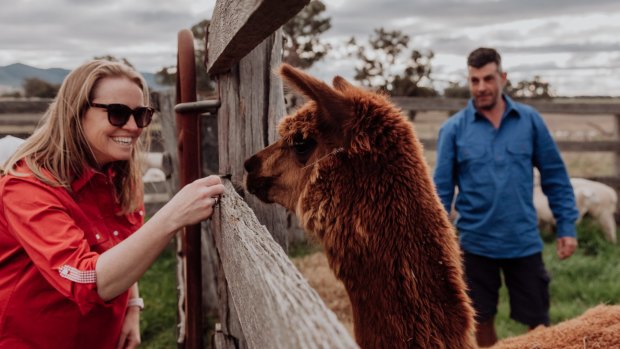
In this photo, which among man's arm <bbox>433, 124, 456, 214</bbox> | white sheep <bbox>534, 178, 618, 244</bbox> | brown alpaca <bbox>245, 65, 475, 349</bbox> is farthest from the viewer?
white sheep <bbox>534, 178, 618, 244</bbox>

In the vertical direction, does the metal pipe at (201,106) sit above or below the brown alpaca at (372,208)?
above

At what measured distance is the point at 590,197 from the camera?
7.62m

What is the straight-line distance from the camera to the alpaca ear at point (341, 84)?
7.34 ft

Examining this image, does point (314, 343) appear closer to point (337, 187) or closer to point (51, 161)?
point (337, 187)

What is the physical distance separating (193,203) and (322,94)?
23.3 inches

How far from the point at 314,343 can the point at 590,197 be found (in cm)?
807

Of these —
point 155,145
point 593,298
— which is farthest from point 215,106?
point 155,145

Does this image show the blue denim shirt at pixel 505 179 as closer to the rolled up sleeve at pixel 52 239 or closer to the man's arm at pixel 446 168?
the man's arm at pixel 446 168

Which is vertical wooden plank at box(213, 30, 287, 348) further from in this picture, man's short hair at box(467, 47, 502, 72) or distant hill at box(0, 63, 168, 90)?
man's short hair at box(467, 47, 502, 72)

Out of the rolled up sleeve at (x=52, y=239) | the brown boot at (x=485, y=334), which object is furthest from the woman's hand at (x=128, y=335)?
the brown boot at (x=485, y=334)

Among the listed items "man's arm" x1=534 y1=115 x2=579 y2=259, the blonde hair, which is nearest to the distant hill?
the blonde hair

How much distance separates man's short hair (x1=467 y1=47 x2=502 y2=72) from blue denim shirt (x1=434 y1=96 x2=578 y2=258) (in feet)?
1.01

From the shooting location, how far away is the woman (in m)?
1.53

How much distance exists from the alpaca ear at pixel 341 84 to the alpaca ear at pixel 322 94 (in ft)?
0.83
